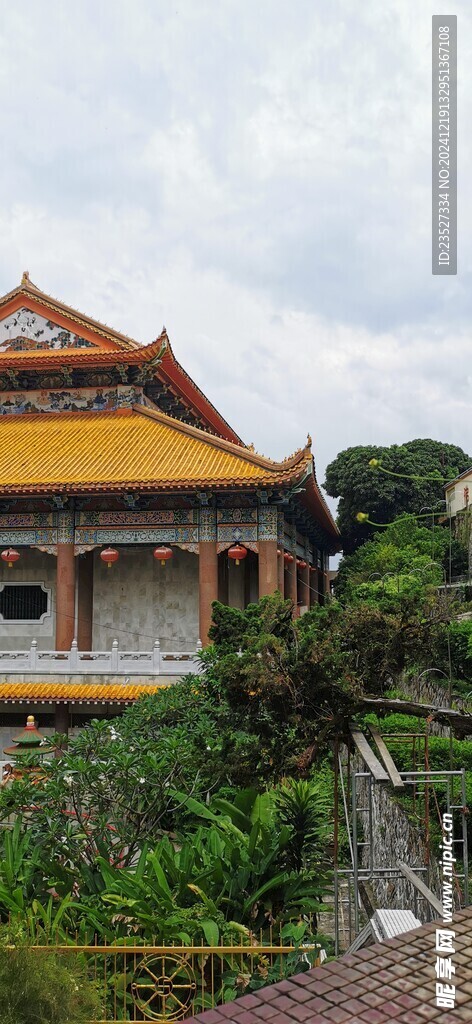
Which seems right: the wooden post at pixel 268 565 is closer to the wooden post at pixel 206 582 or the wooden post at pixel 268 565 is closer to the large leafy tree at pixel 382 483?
the wooden post at pixel 206 582

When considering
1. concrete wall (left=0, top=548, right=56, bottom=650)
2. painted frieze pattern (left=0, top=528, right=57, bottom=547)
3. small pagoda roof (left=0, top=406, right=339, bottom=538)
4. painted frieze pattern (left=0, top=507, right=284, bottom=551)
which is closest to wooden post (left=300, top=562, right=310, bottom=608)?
small pagoda roof (left=0, top=406, right=339, bottom=538)

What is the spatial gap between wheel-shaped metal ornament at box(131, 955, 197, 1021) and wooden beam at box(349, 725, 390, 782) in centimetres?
196

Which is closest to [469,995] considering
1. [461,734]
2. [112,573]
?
[461,734]

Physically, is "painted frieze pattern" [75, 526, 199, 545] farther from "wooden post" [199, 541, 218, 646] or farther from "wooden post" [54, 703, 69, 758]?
"wooden post" [54, 703, 69, 758]

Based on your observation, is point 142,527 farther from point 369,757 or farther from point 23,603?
point 369,757

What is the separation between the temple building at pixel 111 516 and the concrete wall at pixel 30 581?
3 cm

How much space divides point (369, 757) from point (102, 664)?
38.2 ft

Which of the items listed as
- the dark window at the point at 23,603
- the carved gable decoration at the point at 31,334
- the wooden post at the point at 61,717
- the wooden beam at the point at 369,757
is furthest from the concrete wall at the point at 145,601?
the wooden beam at the point at 369,757

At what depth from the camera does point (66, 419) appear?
21797mm

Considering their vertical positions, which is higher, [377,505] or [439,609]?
[377,505]

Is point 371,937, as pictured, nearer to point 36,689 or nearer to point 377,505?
point 36,689

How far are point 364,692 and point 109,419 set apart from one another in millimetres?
15906

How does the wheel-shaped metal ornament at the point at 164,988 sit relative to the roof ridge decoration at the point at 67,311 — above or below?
below

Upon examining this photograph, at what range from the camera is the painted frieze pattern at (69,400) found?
72.0 feet
